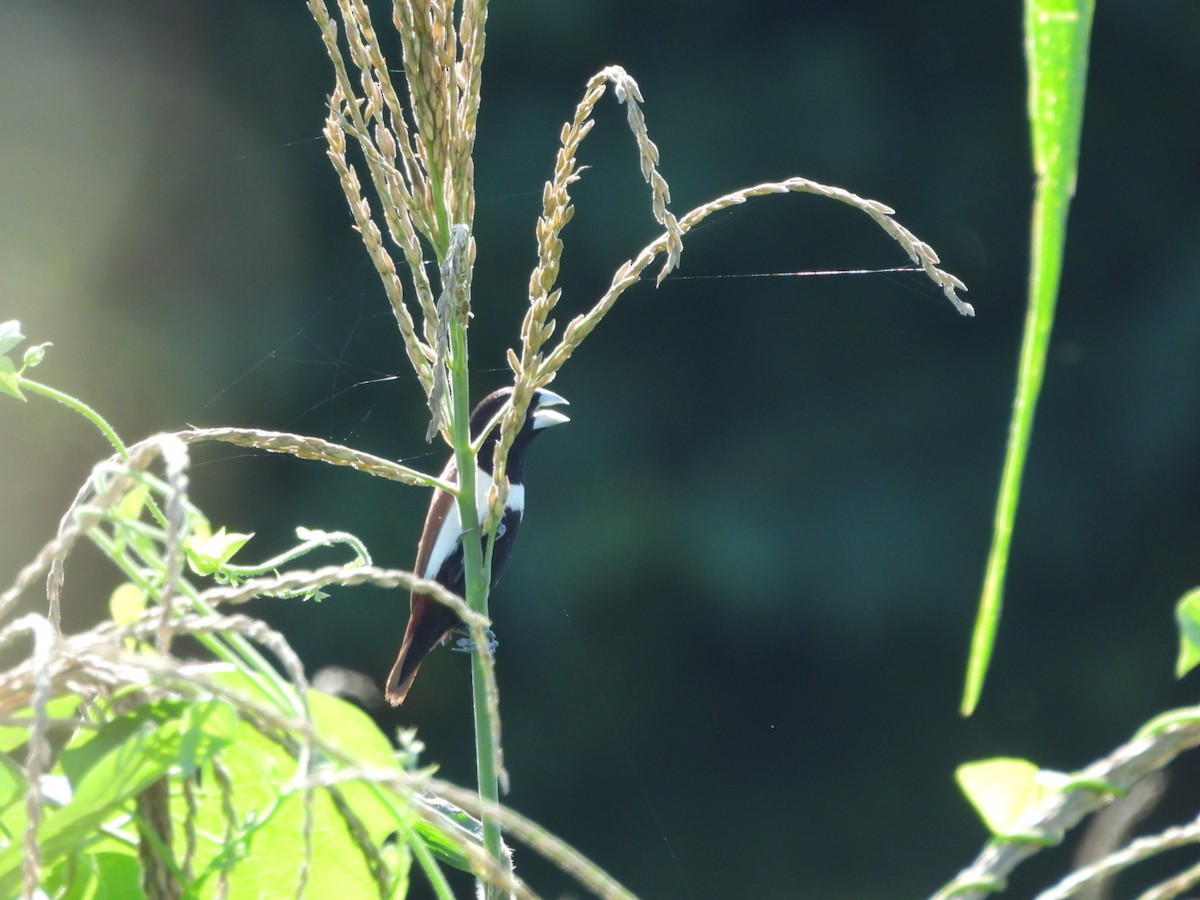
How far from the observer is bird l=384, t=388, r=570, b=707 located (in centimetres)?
113

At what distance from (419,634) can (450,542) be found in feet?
0.44

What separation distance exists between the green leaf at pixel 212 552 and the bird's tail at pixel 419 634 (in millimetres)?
700

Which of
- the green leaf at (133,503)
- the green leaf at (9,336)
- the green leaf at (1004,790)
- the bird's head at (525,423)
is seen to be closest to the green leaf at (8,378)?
the green leaf at (9,336)

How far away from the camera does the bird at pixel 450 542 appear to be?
1.13 metres

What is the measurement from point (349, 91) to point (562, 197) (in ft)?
0.30

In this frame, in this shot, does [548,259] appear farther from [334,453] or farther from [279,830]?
[279,830]

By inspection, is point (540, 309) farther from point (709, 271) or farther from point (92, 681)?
point (709, 271)

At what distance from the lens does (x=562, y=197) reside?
1.36ft

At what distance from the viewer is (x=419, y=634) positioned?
130 cm

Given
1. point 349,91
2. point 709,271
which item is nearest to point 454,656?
point 709,271

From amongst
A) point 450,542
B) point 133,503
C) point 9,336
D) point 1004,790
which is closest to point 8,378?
point 9,336

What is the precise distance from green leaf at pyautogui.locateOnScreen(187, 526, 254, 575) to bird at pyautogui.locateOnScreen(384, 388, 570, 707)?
2.00ft

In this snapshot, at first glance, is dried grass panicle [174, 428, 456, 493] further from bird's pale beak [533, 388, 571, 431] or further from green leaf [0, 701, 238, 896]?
bird's pale beak [533, 388, 571, 431]

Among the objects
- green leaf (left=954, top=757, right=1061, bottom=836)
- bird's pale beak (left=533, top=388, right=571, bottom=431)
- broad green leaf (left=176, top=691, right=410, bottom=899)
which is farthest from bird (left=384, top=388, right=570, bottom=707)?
green leaf (left=954, top=757, right=1061, bottom=836)
